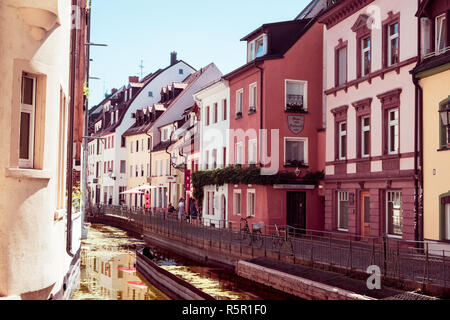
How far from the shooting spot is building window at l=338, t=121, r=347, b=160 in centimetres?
2681

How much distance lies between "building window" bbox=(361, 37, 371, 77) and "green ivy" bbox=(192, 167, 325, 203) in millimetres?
7583

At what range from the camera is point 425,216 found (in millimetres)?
19828

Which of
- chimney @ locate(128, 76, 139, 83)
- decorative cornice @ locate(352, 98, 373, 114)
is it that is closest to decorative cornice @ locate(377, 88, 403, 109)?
decorative cornice @ locate(352, 98, 373, 114)

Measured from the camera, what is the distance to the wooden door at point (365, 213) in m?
24.2

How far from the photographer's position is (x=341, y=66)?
27.5 metres

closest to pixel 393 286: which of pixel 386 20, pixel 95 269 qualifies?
pixel 386 20

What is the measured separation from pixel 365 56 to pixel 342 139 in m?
4.13

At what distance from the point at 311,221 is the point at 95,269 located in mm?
12101

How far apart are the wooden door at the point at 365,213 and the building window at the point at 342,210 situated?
1782 millimetres

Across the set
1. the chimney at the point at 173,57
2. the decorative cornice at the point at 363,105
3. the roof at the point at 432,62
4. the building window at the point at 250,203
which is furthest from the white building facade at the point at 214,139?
the chimney at the point at 173,57

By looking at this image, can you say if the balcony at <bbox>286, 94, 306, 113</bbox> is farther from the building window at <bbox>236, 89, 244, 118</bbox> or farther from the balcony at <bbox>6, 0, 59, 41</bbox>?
the balcony at <bbox>6, 0, 59, 41</bbox>

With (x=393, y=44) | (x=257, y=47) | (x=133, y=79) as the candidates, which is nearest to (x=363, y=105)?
(x=393, y=44)

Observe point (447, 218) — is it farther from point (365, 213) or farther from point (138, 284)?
point (138, 284)
